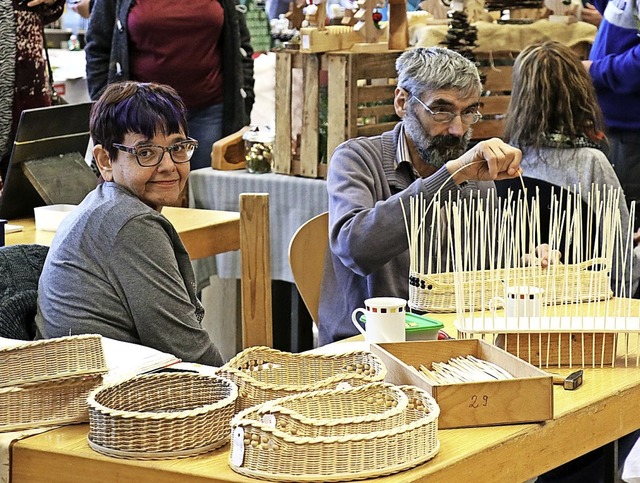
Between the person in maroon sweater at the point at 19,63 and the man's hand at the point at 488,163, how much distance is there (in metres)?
1.60

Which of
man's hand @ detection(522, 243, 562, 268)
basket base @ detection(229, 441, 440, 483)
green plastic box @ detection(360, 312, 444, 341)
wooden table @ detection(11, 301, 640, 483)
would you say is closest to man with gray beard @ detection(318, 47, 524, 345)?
man's hand @ detection(522, 243, 562, 268)

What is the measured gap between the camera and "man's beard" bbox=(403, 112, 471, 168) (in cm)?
295

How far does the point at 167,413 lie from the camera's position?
168cm

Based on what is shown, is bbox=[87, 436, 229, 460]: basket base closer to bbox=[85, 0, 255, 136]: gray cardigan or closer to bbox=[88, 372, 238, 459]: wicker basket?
bbox=[88, 372, 238, 459]: wicker basket

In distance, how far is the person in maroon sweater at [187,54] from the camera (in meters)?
4.65

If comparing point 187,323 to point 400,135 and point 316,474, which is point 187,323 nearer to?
point 316,474

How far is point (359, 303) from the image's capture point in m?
2.97

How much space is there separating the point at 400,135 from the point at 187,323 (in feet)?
3.16

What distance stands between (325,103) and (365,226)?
1407 mm

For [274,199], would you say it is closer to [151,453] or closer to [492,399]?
[492,399]

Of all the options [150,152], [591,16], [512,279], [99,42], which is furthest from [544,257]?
[99,42]

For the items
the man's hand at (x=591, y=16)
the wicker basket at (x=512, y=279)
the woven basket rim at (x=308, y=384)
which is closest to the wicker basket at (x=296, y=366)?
the woven basket rim at (x=308, y=384)

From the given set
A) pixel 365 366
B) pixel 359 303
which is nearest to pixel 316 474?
pixel 365 366

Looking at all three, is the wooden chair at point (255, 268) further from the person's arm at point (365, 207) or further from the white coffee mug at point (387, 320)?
the person's arm at point (365, 207)
